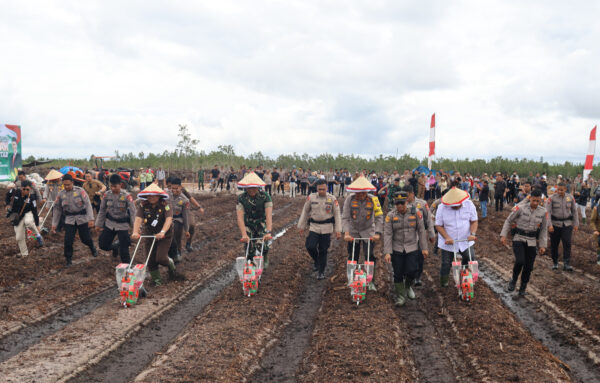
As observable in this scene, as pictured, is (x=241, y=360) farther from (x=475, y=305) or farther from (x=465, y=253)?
(x=465, y=253)

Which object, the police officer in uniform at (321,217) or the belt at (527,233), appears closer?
the belt at (527,233)

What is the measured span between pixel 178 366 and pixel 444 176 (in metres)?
20.8

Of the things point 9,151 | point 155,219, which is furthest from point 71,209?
point 9,151

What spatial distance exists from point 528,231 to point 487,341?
2862mm

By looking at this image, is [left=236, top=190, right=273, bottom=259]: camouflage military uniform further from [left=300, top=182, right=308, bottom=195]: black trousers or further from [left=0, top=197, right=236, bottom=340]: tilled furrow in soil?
[left=300, top=182, right=308, bottom=195]: black trousers

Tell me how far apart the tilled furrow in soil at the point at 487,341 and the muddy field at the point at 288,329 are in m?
0.02

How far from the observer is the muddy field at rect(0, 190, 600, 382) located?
16.4 ft

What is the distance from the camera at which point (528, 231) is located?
7777 mm

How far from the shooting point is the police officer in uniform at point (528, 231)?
7.73 meters

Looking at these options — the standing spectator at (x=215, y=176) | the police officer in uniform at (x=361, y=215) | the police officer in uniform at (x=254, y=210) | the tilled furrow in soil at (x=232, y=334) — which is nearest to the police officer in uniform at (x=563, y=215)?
the police officer in uniform at (x=361, y=215)

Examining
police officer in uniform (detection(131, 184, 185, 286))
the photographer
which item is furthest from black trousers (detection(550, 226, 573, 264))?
the photographer

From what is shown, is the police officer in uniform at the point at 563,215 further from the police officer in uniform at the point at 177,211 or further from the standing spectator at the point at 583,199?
the standing spectator at the point at 583,199

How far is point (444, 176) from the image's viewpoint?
23.6 metres

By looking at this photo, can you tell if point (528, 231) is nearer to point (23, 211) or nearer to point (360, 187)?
point (360, 187)
